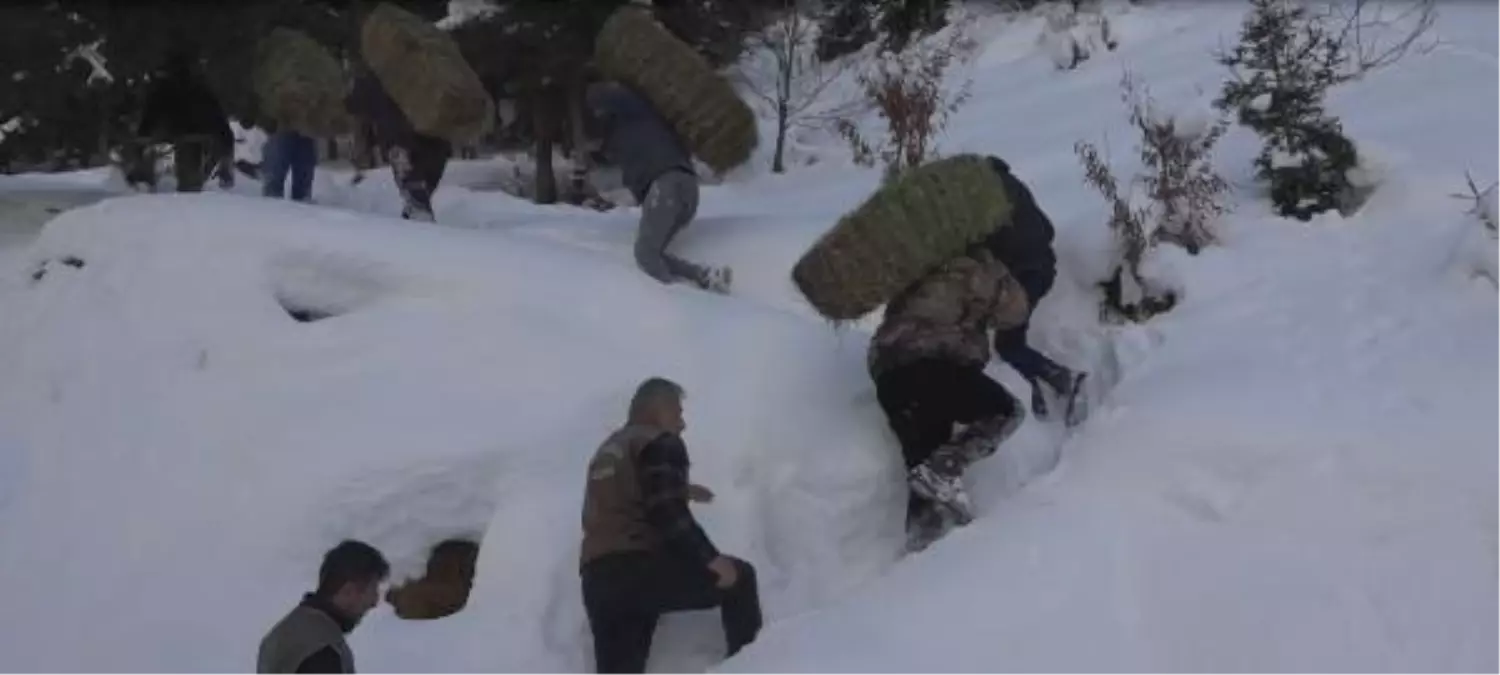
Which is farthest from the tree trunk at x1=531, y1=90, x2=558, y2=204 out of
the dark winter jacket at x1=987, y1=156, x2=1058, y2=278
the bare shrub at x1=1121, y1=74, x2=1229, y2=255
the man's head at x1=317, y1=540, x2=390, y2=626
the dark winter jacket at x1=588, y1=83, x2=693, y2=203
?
the man's head at x1=317, y1=540, x2=390, y2=626

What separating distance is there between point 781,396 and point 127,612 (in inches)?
107

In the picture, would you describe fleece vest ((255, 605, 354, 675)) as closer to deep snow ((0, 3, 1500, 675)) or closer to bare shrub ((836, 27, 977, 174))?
deep snow ((0, 3, 1500, 675))

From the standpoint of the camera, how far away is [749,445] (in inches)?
245

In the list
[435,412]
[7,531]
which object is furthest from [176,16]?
[435,412]

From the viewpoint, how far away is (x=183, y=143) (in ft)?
38.3

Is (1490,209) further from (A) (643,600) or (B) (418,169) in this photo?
(B) (418,169)

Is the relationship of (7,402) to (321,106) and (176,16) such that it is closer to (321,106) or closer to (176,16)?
(321,106)

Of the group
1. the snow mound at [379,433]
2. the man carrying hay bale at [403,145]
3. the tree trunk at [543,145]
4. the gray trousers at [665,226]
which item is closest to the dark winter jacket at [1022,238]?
the snow mound at [379,433]

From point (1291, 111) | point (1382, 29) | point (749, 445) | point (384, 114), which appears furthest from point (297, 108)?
point (1382, 29)

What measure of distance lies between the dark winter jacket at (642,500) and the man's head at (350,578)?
85cm

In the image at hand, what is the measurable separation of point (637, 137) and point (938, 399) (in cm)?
242

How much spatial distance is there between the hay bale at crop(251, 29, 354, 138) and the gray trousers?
2554mm

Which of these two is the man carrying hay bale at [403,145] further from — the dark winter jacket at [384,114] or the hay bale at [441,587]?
the hay bale at [441,587]

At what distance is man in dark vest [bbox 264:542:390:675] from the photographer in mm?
4398
